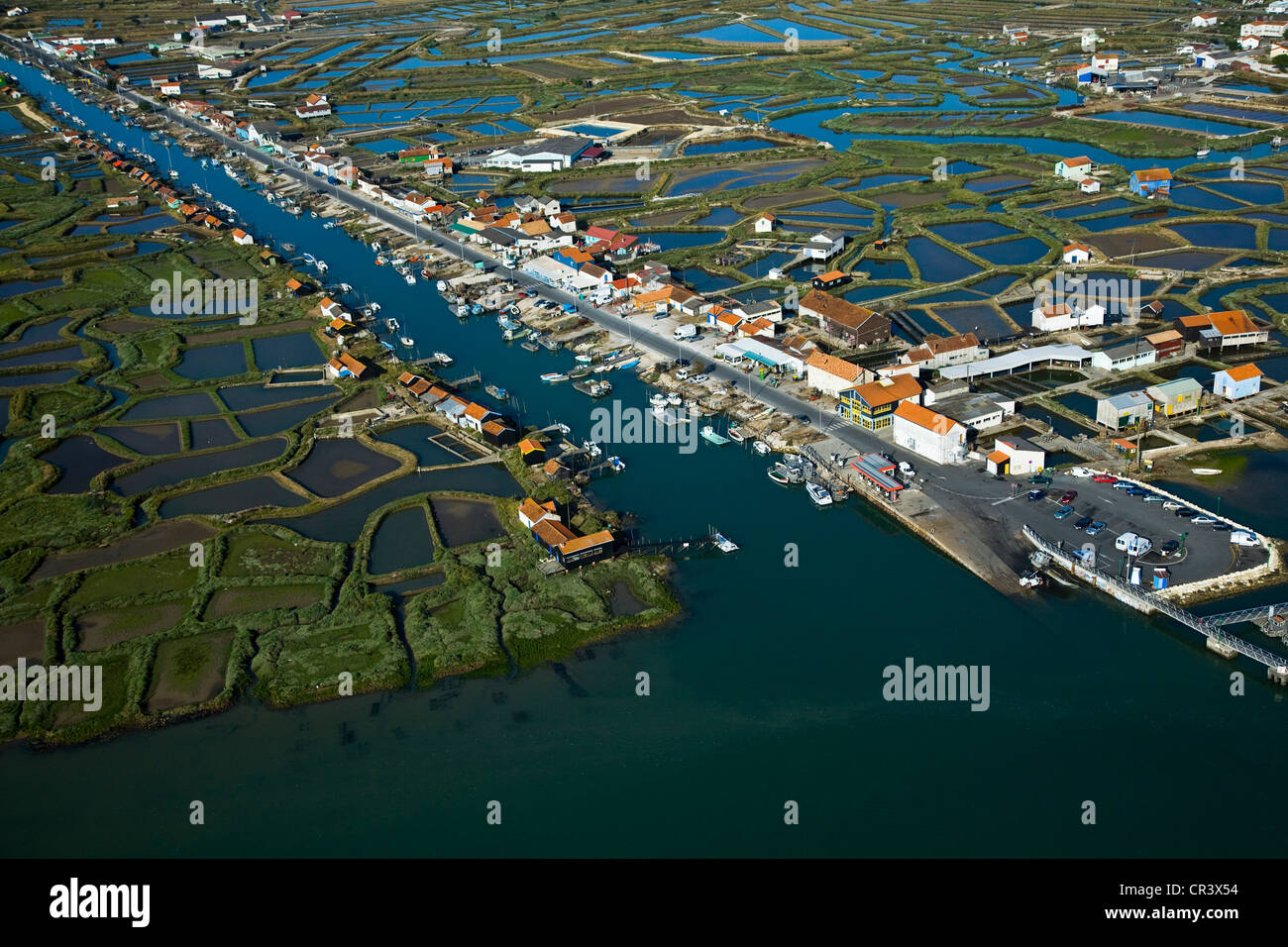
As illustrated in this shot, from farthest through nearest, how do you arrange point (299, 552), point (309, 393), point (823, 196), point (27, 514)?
point (823, 196) < point (309, 393) < point (27, 514) < point (299, 552)

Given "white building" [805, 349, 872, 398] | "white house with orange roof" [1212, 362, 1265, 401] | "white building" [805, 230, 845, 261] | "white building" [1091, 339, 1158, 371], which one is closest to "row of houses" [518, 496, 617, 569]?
"white building" [805, 349, 872, 398]

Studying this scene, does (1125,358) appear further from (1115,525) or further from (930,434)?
(1115,525)

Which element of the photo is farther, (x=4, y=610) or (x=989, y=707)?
(x=4, y=610)

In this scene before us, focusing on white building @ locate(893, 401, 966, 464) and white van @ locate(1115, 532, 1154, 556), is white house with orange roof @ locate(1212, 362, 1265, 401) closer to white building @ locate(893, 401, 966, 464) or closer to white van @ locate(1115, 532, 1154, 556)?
white building @ locate(893, 401, 966, 464)

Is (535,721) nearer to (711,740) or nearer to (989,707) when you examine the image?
(711,740)

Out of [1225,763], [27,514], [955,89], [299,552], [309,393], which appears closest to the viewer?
[1225,763]

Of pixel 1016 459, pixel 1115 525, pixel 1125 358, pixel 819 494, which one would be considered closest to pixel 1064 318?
pixel 1125 358
